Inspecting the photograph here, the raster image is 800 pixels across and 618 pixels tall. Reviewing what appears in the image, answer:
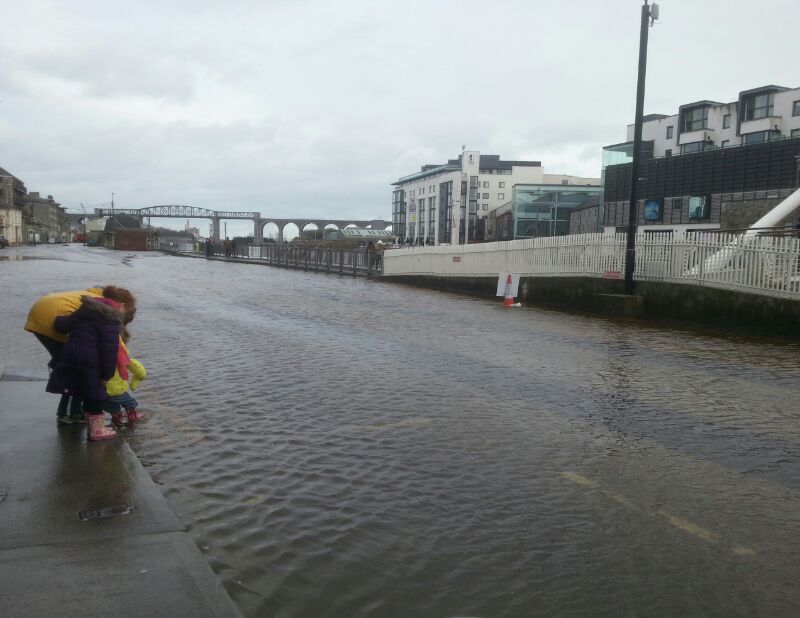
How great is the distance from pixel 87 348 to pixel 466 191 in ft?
427

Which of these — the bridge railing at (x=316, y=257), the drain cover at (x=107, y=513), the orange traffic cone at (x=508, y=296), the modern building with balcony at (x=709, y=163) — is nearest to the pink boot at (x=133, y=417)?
the drain cover at (x=107, y=513)

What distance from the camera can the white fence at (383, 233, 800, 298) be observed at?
13.4 meters

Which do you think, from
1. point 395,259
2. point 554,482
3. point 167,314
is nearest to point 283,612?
point 554,482

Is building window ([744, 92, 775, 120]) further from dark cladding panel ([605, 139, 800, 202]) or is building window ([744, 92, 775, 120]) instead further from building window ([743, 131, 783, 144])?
dark cladding panel ([605, 139, 800, 202])

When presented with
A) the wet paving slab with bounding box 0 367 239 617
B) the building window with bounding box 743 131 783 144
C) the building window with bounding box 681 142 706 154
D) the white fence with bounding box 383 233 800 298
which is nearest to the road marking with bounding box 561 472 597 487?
the wet paving slab with bounding box 0 367 239 617

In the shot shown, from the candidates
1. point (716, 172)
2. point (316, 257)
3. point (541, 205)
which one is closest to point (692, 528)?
point (316, 257)

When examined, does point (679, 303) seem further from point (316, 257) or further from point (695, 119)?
point (695, 119)

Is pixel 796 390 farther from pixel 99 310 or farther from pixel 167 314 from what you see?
pixel 167 314

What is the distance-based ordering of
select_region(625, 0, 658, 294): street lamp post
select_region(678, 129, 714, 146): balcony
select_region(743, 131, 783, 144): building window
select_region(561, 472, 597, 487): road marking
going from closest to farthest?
select_region(561, 472, 597, 487): road marking → select_region(625, 0, 658, 294): street lamp post → select_region(743, 131, 783, 144): building window → select_region(678, 129, 714, 146): balcony

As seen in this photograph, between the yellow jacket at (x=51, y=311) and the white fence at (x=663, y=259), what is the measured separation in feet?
39.0

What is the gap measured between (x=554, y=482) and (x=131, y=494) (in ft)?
8.13

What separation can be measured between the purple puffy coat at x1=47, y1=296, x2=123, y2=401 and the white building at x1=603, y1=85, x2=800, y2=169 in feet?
180

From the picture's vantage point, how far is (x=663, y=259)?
16.5 m

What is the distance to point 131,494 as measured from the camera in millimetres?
4027
